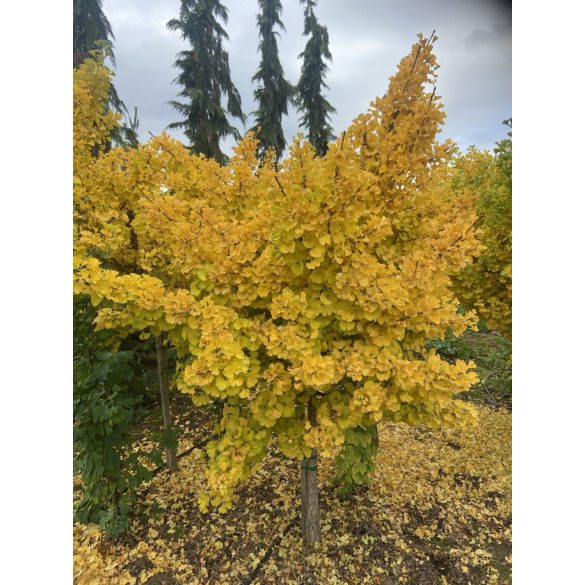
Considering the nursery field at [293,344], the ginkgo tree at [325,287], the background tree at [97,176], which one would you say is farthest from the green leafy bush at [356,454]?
the background tree at [97,176]

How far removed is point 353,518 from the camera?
8.03 ft

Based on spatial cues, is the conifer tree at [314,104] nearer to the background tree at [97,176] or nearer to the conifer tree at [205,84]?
the conifer tree at [205,84]

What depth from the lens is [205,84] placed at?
25.2ft

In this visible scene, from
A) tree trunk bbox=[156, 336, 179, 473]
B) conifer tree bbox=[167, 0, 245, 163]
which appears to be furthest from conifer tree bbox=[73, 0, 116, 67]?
tree trunk bbox=[156, 336, 179, 473]

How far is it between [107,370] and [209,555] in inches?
53.3

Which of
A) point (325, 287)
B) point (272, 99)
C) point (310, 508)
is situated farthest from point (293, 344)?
point (272, 99)

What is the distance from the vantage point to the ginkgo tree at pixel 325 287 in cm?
134

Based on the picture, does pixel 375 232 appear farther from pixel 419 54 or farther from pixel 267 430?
pixel 267 430

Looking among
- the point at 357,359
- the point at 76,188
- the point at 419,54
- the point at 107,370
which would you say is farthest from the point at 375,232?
the point at 76,188

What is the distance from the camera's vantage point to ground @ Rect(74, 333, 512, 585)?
6.64ft

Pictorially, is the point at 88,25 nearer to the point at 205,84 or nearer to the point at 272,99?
the point at 205,84

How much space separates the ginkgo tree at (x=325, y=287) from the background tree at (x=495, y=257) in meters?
1.29


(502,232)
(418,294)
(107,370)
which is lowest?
(107,370)

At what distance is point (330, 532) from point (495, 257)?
259 centimetres
